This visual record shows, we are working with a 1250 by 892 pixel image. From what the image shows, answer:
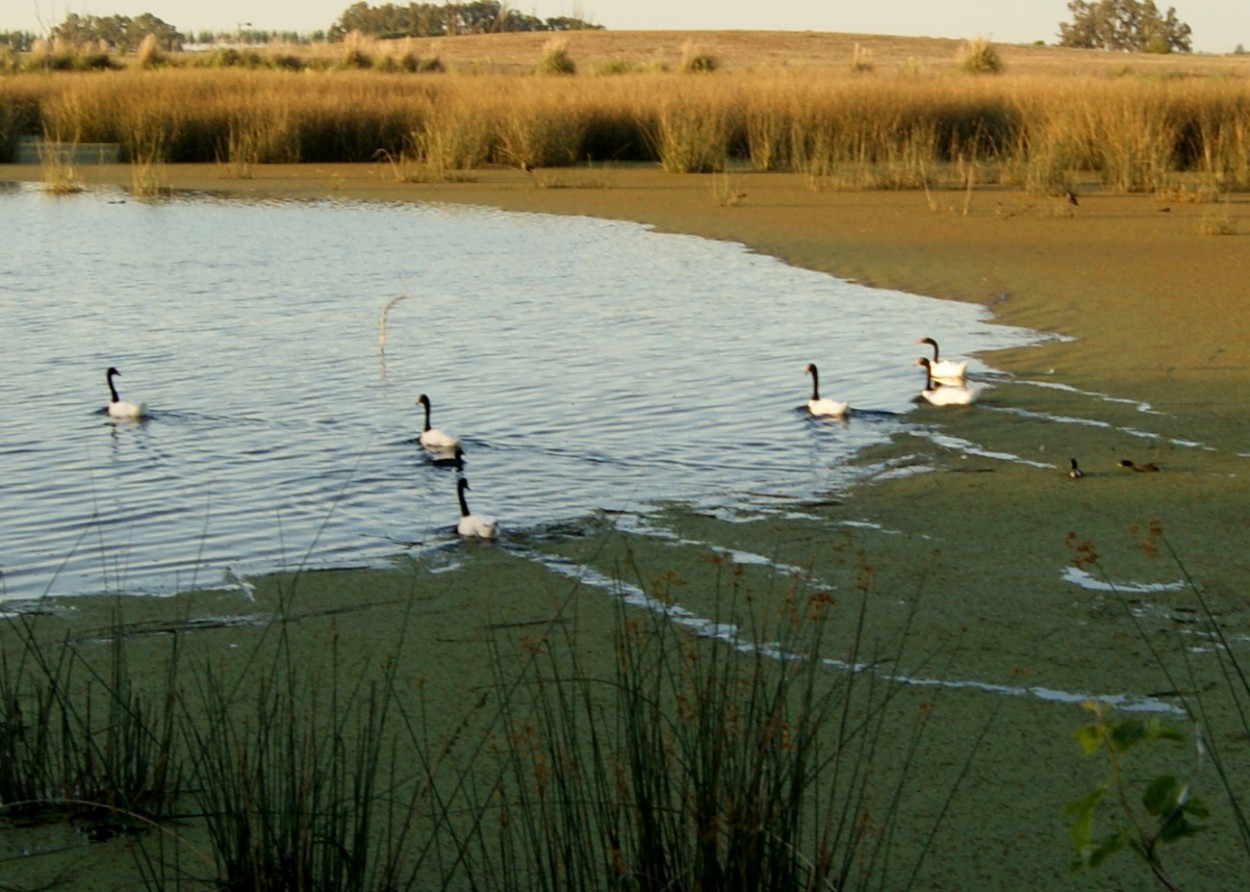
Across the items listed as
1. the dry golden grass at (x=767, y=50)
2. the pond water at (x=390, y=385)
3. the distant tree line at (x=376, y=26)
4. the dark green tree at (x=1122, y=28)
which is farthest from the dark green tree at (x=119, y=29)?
the pond water at (x=390, y=385)

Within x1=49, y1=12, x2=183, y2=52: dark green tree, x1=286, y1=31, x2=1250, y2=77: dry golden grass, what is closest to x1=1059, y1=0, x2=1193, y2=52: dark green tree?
x1=286, y1=31, x2=1250, y2=77: dry golden grass

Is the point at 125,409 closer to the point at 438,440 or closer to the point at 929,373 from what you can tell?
the point at 438,440

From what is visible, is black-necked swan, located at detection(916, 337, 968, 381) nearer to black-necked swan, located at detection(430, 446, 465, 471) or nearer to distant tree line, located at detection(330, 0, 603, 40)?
black-necked swan, located at detection(430, 446, 465, 471)

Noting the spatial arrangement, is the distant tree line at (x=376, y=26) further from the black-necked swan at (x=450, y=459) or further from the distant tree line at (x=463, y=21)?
the black-necked swan at (x=450, y=459)

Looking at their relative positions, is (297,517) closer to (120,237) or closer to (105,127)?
(120,237)

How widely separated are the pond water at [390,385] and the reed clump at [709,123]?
226 inches

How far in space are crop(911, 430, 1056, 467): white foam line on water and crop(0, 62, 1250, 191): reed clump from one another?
10340 mm

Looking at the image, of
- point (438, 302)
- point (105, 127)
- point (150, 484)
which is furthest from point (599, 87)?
point (150, 484)

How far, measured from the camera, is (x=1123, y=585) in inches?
190

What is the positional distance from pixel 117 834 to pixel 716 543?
8.68 feet

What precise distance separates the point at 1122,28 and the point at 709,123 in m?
61.8

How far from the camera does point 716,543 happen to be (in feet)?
17.7

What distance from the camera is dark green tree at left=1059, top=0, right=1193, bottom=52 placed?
7369cm

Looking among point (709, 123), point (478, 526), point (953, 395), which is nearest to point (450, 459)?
point (478, 526)
